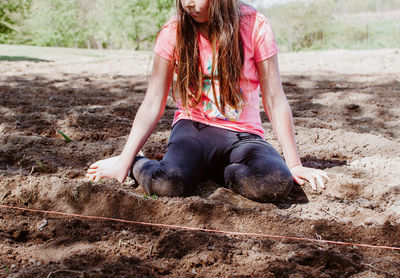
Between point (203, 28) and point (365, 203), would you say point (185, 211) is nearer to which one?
point (365, 203)

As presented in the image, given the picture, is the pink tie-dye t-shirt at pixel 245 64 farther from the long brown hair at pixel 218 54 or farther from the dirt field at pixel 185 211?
the dirt field at pixel 185 211

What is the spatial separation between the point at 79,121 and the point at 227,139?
5.01ft

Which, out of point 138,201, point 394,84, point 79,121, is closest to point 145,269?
point 138,201

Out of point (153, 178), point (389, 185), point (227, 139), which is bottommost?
point (389, 185)

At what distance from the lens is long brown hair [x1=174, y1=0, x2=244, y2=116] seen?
6.19ft

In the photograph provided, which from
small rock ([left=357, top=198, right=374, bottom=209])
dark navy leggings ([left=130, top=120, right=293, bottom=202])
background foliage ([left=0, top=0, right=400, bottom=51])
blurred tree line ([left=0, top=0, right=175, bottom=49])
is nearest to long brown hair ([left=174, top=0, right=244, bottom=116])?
dark navy leggings ([left=130, top=120, right=293, bottom=202])

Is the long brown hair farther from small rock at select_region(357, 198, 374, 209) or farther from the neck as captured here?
small rock at select_region(357, 198, 374, 209)

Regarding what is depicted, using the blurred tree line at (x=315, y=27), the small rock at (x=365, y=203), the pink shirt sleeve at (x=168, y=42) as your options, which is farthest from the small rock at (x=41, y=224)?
the blurred tree line at (x=315, y=27)

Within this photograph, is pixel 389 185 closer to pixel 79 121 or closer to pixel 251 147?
pixel 251 147

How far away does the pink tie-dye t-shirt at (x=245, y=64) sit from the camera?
2.00 metres

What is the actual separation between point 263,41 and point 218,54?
0.25 meters

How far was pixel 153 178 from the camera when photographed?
1893mm

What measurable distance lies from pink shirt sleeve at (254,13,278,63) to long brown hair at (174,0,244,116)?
90 millimetres

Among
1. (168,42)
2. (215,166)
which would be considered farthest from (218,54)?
(215,166)
